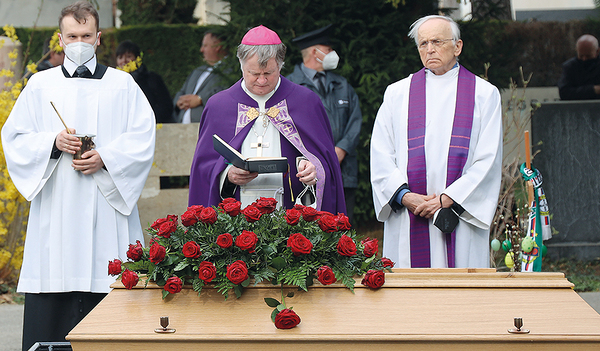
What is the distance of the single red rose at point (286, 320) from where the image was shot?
274 centimetres

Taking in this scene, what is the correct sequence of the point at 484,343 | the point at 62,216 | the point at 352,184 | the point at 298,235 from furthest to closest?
the point at 352,184
the point at 62,216
the point at 298,235
the point at 484,343

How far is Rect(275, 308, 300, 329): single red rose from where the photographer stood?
2736 mm

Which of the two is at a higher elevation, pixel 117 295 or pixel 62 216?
pixel 62 216

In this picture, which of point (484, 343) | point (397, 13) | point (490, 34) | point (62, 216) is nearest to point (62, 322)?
point (62, 216)

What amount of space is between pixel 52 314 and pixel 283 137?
183cm

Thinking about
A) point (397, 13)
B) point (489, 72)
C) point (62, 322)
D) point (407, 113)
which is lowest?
point (62, 322)

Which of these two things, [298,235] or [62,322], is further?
[62,322]

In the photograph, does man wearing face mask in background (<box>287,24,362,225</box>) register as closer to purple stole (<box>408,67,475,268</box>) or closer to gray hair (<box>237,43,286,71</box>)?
purple stole (<box>408,67,475,268</box>)

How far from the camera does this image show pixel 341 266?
3113 millimetres

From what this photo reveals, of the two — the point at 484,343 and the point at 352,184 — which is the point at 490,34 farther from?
the point at 484,343

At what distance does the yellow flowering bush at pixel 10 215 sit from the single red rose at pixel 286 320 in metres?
4.85

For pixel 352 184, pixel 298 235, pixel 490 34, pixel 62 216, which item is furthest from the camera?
pixel 490 34

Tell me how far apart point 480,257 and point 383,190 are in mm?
741

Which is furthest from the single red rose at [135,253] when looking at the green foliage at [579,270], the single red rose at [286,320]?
the green foliage at [579,270]
